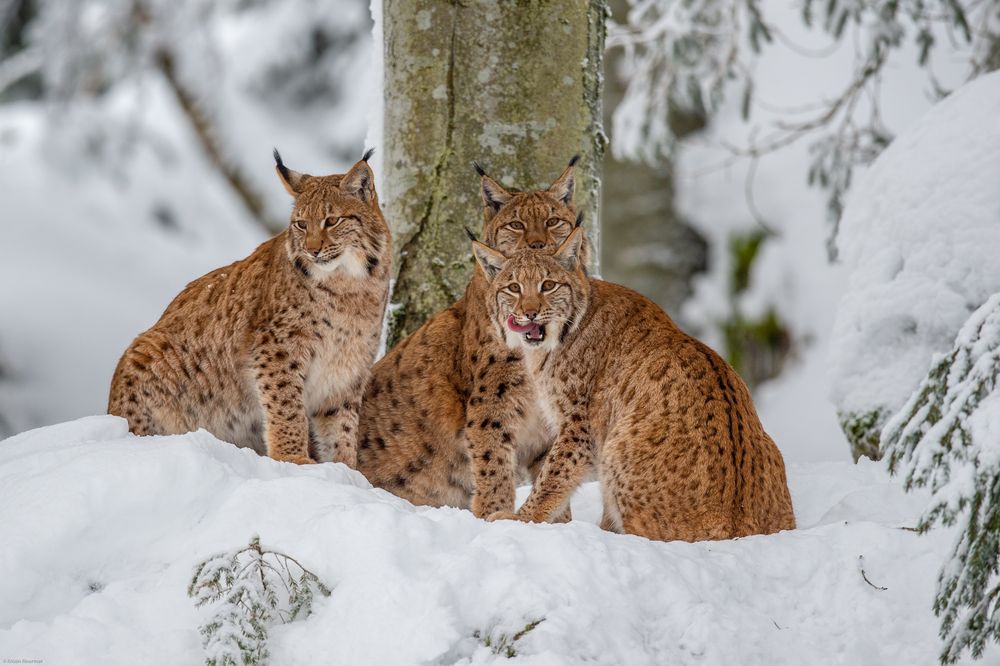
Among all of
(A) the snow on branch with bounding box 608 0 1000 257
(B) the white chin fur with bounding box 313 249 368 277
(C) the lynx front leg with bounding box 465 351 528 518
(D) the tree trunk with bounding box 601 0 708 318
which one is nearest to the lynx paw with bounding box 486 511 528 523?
(C) the lynx front leg with bounding box 465 351 528 518

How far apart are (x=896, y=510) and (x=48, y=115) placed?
3.67m

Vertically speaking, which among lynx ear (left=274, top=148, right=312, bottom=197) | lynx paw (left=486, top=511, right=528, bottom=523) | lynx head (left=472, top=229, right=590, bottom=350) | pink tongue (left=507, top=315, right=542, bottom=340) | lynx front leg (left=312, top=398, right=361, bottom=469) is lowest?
lynx paw (left=486, top=511, right=528, bottom=523)

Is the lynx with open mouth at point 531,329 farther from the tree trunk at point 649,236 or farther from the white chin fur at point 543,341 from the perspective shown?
the tree trunk at point 649,236

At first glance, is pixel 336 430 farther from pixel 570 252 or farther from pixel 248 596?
pixel 248 596

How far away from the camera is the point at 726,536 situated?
14.4 ft

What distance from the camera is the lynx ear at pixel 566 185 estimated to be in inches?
244

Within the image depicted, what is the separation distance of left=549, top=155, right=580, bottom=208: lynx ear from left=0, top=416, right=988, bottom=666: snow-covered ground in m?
2.65

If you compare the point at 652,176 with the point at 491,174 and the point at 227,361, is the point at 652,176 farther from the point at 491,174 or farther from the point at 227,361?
the point at 227,361

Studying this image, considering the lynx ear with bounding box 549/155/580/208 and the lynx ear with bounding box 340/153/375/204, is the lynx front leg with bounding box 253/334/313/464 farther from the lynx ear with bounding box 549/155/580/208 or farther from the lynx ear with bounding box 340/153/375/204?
the lynx ear with bounding box 549/155/580/208

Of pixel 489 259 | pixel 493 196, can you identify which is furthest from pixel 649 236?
pixel 489 259

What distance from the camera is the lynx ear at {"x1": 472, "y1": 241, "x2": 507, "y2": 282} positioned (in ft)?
18.3

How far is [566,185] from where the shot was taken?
6273 mm

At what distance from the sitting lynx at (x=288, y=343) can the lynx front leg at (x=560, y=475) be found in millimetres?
984

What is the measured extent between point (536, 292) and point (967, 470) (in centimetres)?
276
